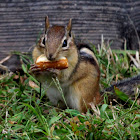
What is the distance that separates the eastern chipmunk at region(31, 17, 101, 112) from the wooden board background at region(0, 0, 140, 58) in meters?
0.89

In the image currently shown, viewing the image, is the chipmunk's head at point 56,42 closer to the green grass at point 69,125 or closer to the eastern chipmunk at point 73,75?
the eastern chipmunk at point 73,75

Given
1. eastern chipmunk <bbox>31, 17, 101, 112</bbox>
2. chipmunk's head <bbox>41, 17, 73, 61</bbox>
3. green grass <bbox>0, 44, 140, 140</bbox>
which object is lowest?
green grass <bbox>0, 44, 140, 140</bbox>

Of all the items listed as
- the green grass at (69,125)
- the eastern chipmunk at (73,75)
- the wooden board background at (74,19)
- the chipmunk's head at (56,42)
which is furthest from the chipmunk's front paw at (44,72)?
the wooden board background at (74,19)

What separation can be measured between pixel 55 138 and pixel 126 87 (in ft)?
4.57

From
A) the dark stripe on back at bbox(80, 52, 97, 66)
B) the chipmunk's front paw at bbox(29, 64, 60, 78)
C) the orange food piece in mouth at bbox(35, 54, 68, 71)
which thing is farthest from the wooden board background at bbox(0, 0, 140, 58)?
the orange food piece in mouth at bbox(35, 54, 68, 71)

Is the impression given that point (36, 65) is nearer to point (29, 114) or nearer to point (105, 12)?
point (29, 114)

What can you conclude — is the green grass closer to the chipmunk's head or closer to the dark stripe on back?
the chipmunk's head

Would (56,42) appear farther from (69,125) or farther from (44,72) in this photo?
(69,125)

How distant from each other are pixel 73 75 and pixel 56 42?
52cm

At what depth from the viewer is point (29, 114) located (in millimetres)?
3094

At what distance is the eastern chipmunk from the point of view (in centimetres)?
321

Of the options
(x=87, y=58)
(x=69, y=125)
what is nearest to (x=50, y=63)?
(x=87, y=58)

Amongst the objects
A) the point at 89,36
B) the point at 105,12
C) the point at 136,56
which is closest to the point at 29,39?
the point at 89,36

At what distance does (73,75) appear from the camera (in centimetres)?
337
